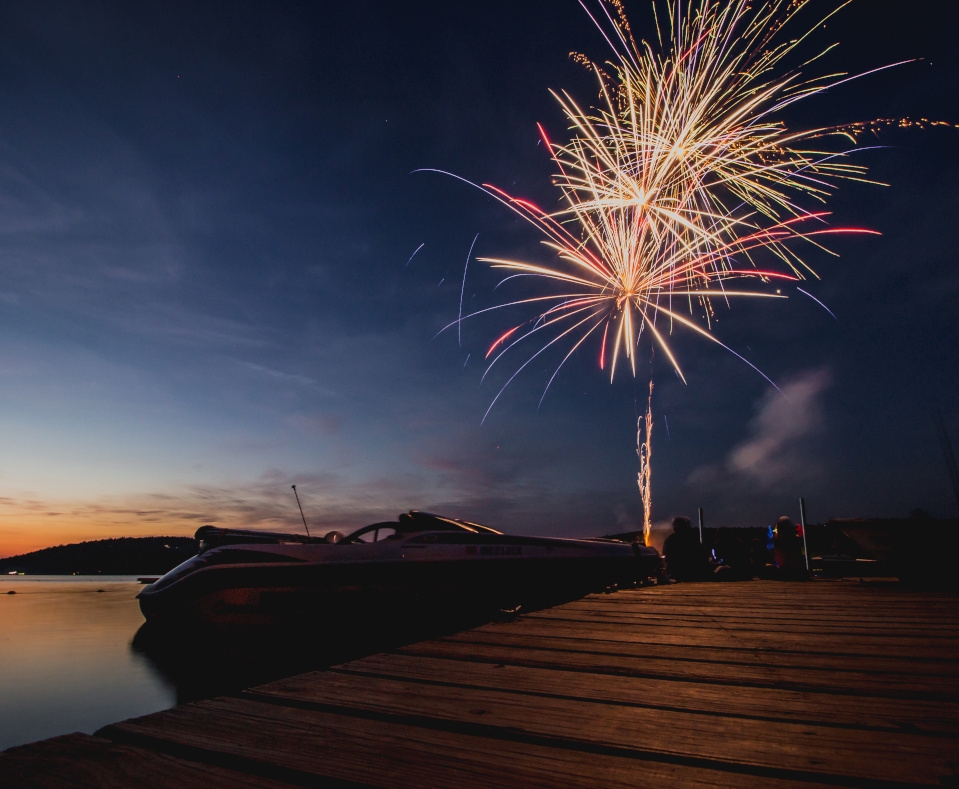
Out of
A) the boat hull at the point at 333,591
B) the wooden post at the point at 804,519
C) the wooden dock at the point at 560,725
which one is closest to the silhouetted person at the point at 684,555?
the boat hull at the point at 333,591

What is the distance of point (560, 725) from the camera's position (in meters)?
1.54

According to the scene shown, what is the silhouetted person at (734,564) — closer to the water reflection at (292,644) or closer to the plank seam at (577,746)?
the water reflection at (292,644)

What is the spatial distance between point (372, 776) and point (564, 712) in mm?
711

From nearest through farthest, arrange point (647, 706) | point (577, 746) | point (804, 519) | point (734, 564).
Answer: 1. point (577, 746)
2. point (647, 706)
3. point (734, 564)
4. point (804, 519)

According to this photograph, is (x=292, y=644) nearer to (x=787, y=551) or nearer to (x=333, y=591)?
(x=333, y=591)

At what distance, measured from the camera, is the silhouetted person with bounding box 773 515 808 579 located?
894 cm

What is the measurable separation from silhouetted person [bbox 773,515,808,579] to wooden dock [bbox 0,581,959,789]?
688cm

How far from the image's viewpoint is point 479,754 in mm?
1310

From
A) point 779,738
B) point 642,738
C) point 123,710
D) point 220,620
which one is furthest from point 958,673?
point 123,710

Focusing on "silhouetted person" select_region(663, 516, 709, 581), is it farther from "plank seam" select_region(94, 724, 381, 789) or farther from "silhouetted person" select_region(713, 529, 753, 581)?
"plank seam" select_region(94, 724, 381, 789)

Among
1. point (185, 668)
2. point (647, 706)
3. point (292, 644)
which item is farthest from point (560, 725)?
point (185, 668)

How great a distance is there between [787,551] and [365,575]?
7192 mm

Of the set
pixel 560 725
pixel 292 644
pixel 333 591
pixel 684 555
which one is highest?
pixel 684 555

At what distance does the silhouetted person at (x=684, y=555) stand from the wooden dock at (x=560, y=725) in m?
Answer: 6.16
